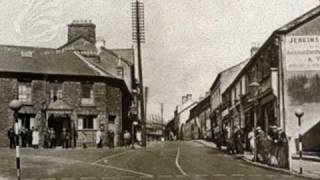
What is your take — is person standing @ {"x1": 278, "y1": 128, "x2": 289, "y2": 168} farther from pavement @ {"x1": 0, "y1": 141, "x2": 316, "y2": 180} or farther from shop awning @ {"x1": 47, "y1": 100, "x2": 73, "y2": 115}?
shop awning @ {"x1": 47, "y1": 100, "x2": 73, "y2": 115}

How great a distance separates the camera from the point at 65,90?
99.8 ft

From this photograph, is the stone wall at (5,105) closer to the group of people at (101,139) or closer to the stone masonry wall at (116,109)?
the group of people at (101,139)

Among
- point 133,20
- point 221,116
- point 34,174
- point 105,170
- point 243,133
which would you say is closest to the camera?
point 34,174

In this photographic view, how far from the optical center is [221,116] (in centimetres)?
4297

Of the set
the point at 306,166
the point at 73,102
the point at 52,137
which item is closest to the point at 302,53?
the point at 306,166

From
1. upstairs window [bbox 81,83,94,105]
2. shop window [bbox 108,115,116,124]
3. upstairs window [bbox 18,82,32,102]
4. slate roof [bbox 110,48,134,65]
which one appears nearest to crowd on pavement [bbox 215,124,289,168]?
upstairs window [bbox 18,82,32,102]

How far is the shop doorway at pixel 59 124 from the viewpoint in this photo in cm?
2900

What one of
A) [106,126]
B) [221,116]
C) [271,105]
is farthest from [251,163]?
[221,116]

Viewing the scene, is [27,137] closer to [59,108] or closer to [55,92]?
[59,108]

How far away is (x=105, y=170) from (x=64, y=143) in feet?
34.0

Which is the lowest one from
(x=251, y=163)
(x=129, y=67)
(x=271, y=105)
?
(x=251, y=163)

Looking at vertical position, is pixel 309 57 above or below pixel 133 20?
below

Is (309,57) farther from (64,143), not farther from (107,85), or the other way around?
(107,85)

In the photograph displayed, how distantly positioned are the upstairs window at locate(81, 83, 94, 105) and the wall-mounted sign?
41.2 ft
